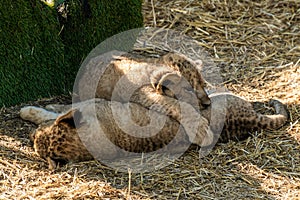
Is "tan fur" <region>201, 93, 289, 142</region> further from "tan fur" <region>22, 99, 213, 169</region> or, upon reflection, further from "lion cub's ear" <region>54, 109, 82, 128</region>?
"lion cub's ear" <region>54, 109, 82, 128</region>

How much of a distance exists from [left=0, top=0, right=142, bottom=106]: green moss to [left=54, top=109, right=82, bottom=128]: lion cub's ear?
1.25 m

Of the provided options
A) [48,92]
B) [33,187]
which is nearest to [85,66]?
[48,92]

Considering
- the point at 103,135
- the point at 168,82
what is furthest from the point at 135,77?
the point at 103,135

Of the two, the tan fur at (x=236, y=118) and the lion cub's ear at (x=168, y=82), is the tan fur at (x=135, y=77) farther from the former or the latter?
the tan fur at (x=236, y=118)

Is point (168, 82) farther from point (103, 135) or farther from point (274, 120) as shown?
point (274, 120)

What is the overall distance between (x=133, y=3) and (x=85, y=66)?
1.18 m

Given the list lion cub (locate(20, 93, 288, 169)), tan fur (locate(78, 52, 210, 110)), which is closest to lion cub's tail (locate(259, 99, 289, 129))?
lion cub (locate(20, 93, 288, 169))

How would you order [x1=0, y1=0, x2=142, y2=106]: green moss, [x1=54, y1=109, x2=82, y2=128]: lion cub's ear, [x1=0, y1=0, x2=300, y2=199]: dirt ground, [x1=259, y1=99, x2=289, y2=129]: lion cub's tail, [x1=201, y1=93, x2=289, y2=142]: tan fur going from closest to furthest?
[x1=0, y1=0, x2=300, y2=199]: dirt ground < [x1=54, y1=109, x2=82, y2=128]: lion cub's ear < [x1=201, y1=93, x2=289, y2=142]: tan fur < [x1=259, y1=99, x2=289, y2=129]: lion cub's tail < [x1=0, y1=0, x2=142, y2=106]: green moss

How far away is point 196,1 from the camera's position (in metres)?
9.70

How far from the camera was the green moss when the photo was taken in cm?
693

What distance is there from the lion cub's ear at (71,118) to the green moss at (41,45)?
4.09 feet

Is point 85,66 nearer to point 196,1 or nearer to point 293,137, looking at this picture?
point 293,137

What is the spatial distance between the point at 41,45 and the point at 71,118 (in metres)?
1.44

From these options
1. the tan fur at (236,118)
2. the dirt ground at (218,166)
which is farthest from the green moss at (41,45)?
the tan fur at (236,118)
